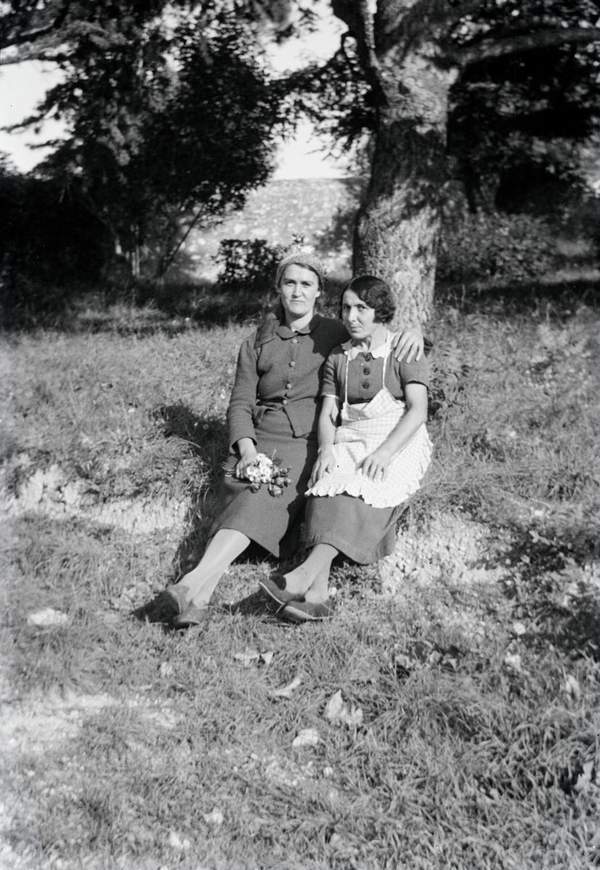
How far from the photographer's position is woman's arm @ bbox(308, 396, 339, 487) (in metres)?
4.29

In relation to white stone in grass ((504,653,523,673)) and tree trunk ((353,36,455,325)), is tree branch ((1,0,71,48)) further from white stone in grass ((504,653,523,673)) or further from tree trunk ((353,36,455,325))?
white stone in grass ((504,653,523,673))

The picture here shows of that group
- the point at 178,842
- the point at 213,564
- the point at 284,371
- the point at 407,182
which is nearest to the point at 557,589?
the point at 213,564

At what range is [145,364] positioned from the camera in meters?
6.96

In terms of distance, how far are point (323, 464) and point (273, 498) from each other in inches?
13.2

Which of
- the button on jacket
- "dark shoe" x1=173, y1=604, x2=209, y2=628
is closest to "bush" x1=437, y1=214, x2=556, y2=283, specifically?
the button on jacket

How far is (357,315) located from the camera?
174 inches

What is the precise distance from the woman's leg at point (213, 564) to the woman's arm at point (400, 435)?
0.77 meters

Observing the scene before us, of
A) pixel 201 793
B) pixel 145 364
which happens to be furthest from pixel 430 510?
pixel 145 364

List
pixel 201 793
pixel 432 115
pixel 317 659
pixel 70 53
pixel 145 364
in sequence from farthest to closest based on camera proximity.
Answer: pixel 70 53 < pixel 145 364 < pixel 432 115 < pixel 317 659 < pixel 201 793

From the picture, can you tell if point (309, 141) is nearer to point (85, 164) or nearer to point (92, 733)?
point (85, 164)

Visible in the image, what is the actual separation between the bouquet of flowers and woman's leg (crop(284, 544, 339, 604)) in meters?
0.51

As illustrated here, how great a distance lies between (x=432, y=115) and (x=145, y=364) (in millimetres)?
3218

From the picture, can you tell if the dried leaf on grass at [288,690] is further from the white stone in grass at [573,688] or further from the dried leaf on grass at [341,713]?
the white stone in grass at [573,688]

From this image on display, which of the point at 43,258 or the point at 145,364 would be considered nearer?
the point at 145,364
